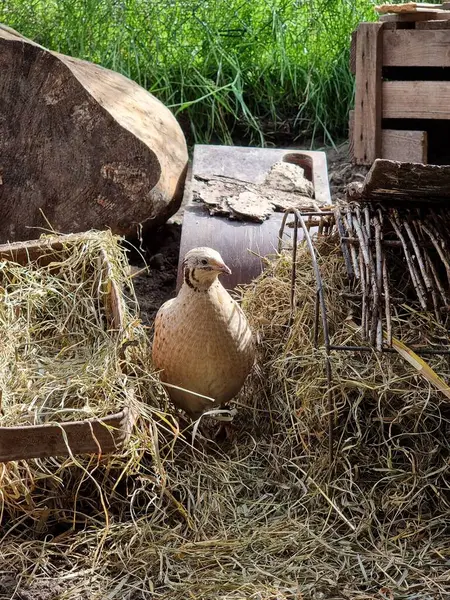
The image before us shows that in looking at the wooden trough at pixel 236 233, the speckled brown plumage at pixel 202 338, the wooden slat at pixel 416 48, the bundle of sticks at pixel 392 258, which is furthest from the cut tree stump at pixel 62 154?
the wooden slat at pixel 416 48

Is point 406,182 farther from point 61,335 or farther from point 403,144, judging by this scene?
point 403,144

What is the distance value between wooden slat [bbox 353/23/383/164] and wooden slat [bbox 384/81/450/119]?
68mm

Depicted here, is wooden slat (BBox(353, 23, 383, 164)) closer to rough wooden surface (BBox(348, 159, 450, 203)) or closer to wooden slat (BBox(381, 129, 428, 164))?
wooden slat (BBox(381, 129, 428, 164))

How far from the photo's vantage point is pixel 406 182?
3.30 metres

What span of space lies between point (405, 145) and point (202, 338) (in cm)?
248

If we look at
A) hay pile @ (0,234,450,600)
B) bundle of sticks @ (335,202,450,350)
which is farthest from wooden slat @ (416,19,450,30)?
hay pile @ (0,234,450,600)

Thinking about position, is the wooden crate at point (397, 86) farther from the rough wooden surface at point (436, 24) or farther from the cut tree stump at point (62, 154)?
the cut tree stump at point (62, 154)

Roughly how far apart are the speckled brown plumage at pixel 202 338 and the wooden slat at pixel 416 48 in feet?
8.15

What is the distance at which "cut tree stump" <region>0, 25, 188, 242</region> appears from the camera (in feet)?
15.9

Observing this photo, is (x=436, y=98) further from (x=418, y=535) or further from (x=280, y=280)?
(x=418, y=535)

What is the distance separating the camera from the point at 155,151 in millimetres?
4883

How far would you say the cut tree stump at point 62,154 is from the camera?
4836mm

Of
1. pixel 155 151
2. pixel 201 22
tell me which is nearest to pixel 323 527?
pixel 155 151

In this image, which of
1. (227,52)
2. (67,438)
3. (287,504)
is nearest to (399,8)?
(227,52)
